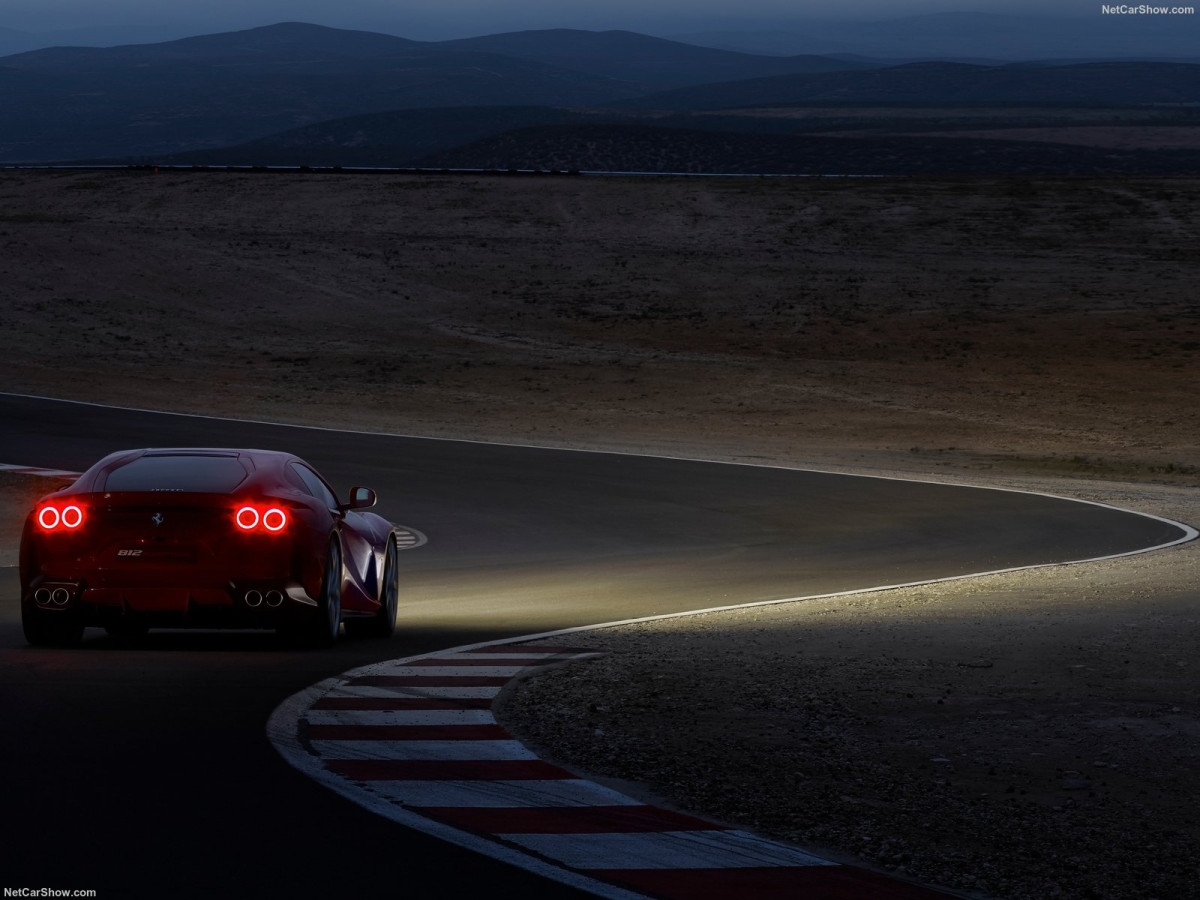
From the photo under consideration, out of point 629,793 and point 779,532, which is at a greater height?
point 629,793

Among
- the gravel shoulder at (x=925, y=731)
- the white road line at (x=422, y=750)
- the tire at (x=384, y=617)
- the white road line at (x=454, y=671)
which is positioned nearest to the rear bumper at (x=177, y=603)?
the white road line at (x=454, y=671)

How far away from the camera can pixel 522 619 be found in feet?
47.1

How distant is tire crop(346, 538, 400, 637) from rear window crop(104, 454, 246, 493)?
5.39 ft

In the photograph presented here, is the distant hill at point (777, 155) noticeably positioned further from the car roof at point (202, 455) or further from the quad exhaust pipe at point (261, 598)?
the quad exhaust pipe at point (261, 598)

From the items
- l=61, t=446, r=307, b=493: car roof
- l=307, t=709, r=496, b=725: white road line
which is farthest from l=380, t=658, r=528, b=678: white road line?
l=61, t=446, r=307, b=493: car roof

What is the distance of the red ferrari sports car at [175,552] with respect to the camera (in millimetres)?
11438

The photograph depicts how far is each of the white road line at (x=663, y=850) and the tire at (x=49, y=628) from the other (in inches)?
226

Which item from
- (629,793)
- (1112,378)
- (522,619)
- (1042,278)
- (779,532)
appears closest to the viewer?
(629,793)

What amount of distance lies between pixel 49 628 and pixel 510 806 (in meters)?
5.46

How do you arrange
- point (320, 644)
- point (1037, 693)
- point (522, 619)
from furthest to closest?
point (522, 619) → point (320, 644) → point (1037, 693)

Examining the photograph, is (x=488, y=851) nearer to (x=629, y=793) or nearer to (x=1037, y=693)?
(x=629, y=793)

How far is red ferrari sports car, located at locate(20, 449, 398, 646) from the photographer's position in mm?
11438

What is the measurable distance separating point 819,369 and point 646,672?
3486cm

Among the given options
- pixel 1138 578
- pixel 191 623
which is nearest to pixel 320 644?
pixel 191 623
